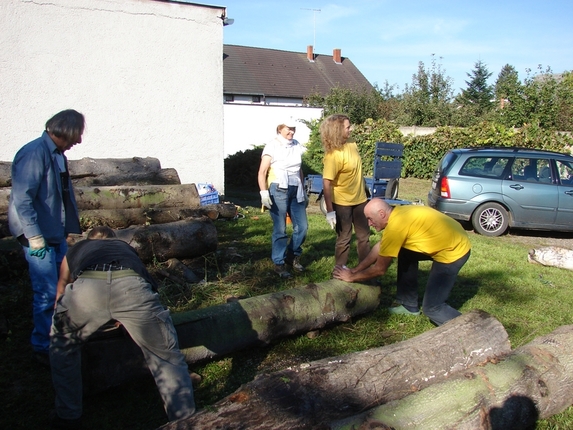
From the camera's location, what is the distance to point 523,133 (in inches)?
715

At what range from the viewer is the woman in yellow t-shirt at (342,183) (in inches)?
227

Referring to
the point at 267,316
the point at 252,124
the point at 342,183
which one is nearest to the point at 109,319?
the point at 267,316

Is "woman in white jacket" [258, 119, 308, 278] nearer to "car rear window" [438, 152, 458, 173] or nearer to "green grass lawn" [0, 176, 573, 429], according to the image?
"green grass lawn" [0, 176, 573, 429]

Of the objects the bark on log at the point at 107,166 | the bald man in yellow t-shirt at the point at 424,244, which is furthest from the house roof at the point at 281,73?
the bald man in yellow t-shirt at the point at 424,244

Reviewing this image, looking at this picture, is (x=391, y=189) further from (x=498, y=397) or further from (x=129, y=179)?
(x=498, y=397)

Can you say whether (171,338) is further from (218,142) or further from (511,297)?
(218,142)

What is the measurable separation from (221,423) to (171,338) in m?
0.66

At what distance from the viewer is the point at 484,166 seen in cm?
1070

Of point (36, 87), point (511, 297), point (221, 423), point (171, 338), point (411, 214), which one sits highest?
point (36, 87)

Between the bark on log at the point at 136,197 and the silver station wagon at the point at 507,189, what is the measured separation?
516 cm

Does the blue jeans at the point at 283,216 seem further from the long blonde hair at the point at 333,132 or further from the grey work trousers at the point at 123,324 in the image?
the grey work trousers at the point at 123,324

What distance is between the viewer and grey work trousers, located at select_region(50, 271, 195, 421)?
3148 millimetres

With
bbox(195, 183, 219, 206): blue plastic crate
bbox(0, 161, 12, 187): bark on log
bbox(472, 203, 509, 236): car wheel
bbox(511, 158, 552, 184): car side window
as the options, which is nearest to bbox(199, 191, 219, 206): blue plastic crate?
bbox(195, 183, 219, 206): blue plastic crate

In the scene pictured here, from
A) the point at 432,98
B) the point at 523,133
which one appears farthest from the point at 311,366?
the point at 432,98
